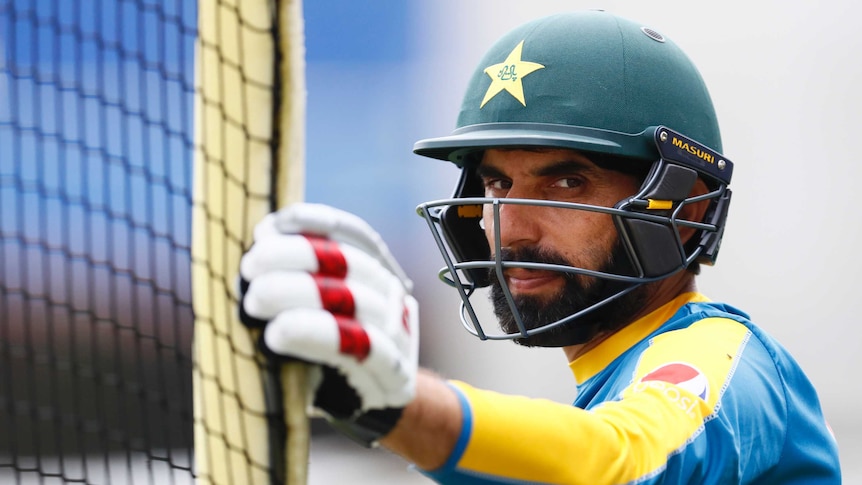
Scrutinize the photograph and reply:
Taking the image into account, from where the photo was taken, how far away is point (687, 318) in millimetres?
1994

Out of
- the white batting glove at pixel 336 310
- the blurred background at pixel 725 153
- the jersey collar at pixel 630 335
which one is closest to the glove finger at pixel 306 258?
the white batting glove at pixel 336 310

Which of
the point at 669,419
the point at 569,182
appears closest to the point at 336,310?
the point at 669,419

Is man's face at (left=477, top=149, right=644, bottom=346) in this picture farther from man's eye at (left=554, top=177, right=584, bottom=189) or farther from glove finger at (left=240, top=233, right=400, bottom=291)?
glove finger at (left=240, top=233, right=400, bottom=291)

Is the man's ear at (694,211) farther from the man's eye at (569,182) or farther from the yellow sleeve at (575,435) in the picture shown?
the yellow sleeve at (575,435)

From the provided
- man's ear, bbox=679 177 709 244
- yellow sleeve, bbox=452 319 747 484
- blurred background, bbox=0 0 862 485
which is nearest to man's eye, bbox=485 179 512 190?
man's ear, bbox=679 177 709 244

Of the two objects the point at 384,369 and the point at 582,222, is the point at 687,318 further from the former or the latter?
the point at 384,369

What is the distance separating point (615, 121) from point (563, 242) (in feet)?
0.95

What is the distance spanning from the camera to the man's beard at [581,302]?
218cm

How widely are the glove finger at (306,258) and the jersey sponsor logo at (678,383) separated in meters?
0.61

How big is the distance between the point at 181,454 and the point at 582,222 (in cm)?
409

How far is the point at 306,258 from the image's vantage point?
→ 1115 mm

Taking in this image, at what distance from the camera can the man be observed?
1.15 metres

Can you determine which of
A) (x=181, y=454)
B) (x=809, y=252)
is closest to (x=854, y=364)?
(x=809, y=252)

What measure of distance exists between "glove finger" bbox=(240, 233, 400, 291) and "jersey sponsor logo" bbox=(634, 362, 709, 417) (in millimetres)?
606
